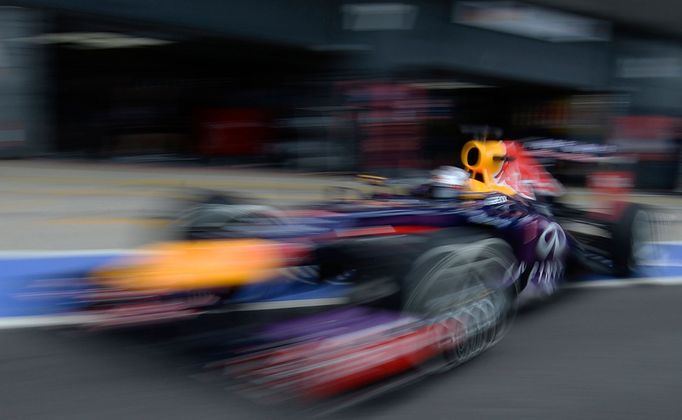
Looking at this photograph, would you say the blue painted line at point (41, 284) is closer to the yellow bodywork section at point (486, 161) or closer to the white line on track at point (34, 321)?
the white line on track at point (34, 321)

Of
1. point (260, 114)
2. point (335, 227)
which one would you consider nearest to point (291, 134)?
point (260, 114)

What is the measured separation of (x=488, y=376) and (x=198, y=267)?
1.52 meters

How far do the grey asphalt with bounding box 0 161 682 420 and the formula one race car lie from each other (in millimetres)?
180

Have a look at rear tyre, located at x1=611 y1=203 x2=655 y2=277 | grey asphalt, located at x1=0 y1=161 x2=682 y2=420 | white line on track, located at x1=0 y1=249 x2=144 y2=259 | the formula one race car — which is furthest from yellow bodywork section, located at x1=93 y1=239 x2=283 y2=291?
rear tyre, located at x1=611 y1=203 x2=655 y2=277

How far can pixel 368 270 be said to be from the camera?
3430 mm

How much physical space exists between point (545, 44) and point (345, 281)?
35.0 ft

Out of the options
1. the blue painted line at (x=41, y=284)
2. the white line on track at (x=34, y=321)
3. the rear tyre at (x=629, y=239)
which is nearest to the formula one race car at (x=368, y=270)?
the blue painted line at (x=41, y=284)

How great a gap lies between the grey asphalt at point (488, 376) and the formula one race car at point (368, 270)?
0.59 feet

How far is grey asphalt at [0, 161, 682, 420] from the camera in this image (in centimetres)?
301

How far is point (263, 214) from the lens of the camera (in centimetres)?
440

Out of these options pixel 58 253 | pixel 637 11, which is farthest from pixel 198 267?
pixel 637 11

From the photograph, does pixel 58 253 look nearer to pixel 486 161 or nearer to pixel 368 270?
pixel 368 270

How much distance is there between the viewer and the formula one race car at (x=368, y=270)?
3.03m

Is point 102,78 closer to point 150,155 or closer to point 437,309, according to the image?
point 150,155
